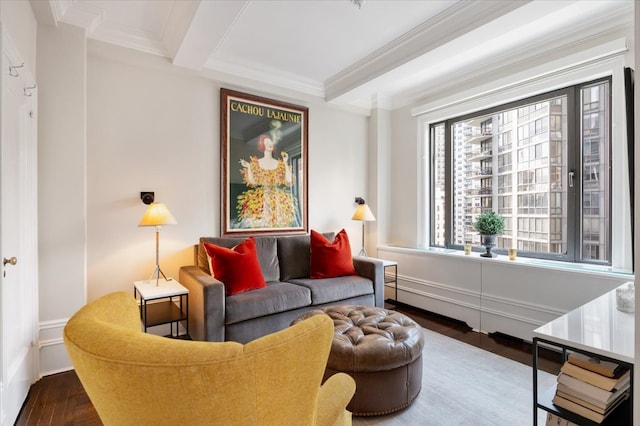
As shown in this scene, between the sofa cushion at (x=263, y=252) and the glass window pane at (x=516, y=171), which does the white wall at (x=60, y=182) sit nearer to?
the sofa cushion at (x=263, y=252)

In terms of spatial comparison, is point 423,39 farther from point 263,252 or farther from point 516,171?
point 263,252

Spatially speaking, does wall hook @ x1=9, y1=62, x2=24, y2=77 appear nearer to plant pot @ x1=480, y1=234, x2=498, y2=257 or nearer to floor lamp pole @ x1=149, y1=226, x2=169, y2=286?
floor lamp pole @ x1=149, y1=226, x2=169, y2=286

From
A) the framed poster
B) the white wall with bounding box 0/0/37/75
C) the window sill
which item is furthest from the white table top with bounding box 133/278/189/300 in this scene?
the window sill

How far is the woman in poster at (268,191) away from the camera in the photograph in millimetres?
3414

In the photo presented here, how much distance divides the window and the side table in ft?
10.2

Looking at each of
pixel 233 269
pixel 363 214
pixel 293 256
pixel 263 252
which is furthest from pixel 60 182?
pixel 363 214

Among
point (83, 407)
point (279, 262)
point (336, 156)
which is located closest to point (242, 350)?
point (83, 407)

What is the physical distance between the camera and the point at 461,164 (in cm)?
397

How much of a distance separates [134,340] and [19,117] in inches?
82.2

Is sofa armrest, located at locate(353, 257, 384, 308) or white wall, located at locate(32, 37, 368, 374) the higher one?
white wall, located at locate(32, 37, 368, 374)

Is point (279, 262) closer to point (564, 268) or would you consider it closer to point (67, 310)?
point (67, 310)

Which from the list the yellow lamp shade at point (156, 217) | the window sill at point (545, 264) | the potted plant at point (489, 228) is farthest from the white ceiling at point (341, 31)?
the window sill at point (545, 264)

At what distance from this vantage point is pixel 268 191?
3.56 m

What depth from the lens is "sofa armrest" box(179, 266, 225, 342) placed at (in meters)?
2.35
